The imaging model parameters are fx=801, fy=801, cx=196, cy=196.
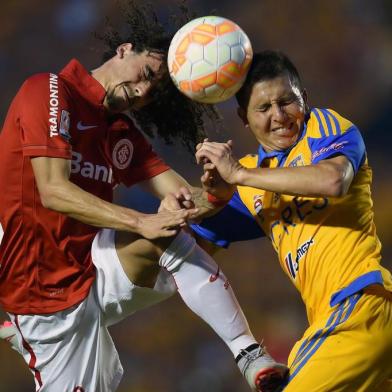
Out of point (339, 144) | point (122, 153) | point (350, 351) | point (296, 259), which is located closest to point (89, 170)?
point (122, 153)

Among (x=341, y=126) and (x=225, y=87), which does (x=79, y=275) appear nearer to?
(x=225, y=87)

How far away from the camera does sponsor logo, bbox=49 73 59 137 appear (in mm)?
2969

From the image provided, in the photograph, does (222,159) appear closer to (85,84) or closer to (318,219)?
(318,219)

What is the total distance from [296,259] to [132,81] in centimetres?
104

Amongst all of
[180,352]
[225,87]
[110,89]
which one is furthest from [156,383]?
[225,87]

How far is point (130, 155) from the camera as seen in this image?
357 centimetres

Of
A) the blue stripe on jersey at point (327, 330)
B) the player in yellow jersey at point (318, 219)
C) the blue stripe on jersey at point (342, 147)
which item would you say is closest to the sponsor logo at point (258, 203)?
the player in yellow jersey at point (318, 219)

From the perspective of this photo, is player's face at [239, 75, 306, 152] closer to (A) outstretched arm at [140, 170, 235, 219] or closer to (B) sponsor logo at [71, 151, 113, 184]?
(A) outstretched arm at [140, 170, 235, 219]

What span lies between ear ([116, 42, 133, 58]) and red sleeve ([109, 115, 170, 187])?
0.88ft

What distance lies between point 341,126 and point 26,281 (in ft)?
4.53

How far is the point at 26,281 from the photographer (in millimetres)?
3209

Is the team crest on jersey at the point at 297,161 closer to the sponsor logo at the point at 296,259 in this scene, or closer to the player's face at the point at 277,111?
the player's face at the point at 277,111

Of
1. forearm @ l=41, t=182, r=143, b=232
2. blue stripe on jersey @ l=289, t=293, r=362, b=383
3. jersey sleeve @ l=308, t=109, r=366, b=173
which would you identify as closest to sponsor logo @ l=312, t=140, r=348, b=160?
jersey sleeve @ l=308, t=109, r=366, b=173

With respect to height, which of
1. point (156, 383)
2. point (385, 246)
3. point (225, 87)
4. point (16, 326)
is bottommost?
point (156, 383)
